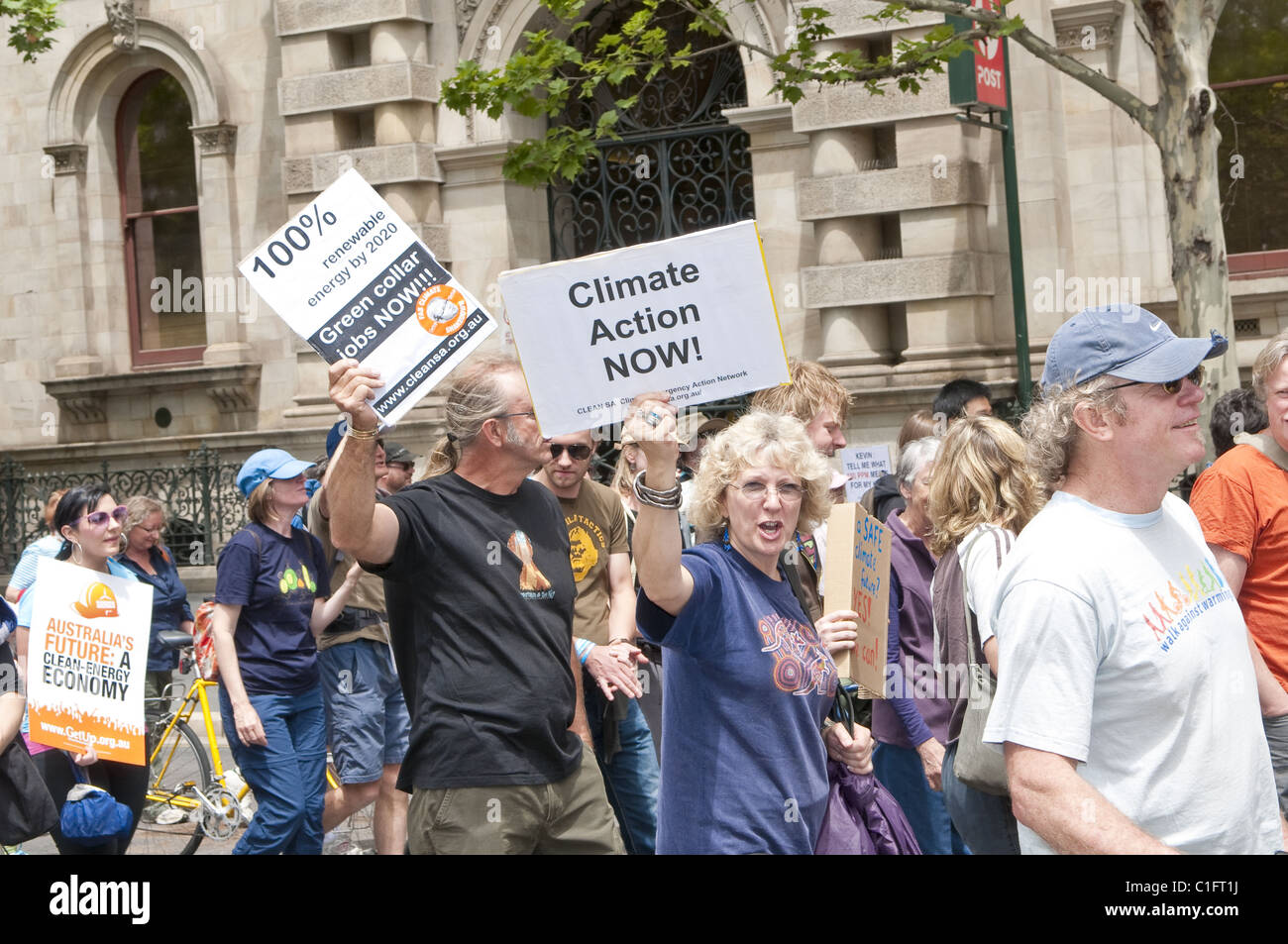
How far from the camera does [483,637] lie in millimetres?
4254

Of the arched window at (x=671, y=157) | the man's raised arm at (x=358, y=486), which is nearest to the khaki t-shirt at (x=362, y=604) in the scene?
the man's raised arm at (x=358, y=486)

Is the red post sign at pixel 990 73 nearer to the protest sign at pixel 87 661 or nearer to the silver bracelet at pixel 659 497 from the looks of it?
the protest sign at pixel 87 661

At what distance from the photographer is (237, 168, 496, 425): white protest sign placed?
14.9ft

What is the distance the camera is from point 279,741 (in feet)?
21.3

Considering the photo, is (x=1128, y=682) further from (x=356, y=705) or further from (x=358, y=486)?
(x=356, y=705)

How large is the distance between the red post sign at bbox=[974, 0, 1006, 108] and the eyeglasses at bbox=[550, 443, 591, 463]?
6756 mm

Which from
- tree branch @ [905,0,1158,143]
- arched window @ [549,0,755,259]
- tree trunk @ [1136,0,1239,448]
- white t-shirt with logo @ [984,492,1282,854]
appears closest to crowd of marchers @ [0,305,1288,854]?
white t-shirt with logo @ [984,492,1282,854]

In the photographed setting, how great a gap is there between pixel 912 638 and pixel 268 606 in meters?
2.70

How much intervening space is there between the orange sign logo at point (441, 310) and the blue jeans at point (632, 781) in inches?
71.6

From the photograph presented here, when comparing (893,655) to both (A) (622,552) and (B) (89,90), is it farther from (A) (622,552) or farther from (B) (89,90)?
(B) (89,90)

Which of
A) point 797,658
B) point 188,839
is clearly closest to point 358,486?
point 797,658

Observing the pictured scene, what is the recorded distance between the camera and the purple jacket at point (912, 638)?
5.47 meters
